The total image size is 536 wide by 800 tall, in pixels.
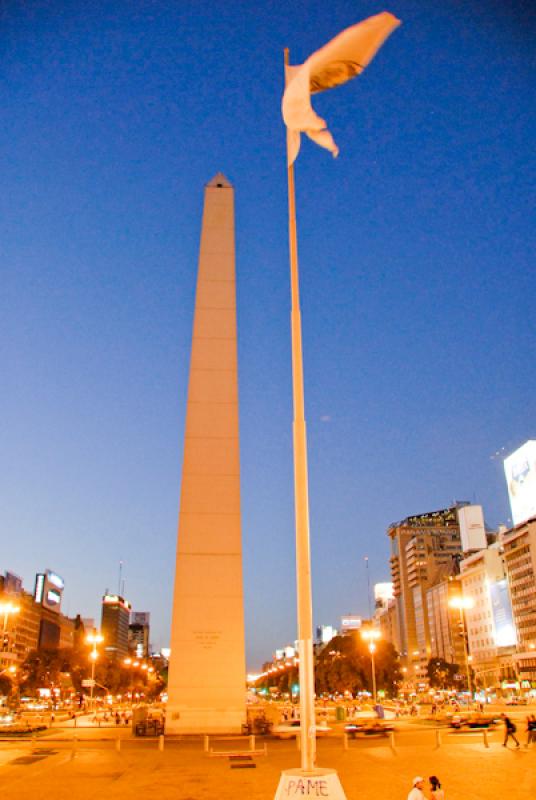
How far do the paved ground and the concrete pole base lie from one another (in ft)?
20.3

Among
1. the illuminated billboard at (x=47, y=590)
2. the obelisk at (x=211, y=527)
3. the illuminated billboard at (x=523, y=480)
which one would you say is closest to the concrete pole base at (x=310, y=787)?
the obelisk at (x=211, y=527)

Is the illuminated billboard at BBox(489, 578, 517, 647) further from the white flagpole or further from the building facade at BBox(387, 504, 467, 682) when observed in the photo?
the white flagpole

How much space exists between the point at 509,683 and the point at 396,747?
8270 centimetres

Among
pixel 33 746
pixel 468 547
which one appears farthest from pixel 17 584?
pixel 33 746

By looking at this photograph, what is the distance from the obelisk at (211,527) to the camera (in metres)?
23.9

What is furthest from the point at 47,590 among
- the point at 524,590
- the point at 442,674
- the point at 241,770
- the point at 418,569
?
the point at 241,770

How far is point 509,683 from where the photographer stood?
310ft

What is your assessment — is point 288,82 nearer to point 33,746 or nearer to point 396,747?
point 396,747

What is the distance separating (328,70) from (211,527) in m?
18.6

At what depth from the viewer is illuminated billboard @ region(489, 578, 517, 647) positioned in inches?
3922

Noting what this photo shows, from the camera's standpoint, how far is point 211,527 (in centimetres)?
2550

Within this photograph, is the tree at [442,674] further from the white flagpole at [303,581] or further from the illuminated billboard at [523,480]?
the white flagpole at [303,581]

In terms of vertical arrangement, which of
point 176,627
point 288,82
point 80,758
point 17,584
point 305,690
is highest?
point 17,584

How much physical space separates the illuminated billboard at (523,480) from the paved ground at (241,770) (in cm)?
6583
